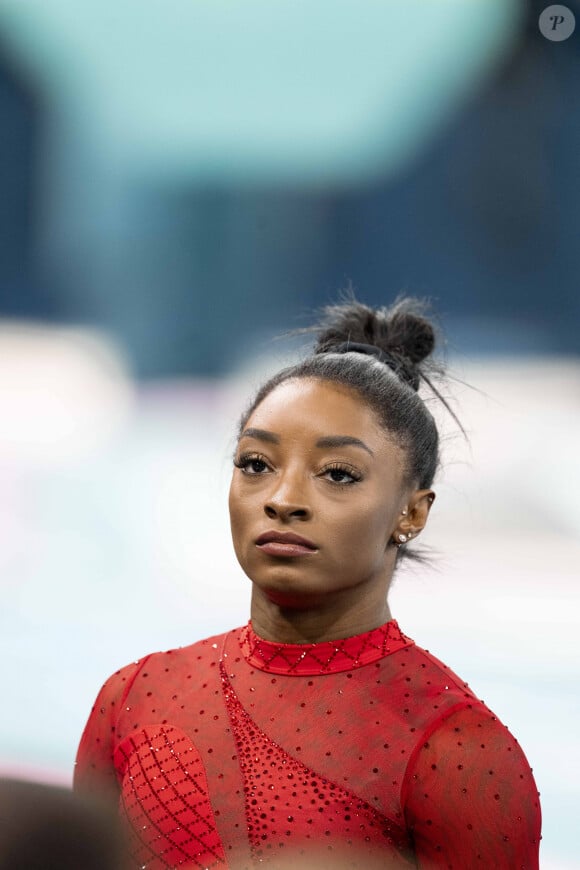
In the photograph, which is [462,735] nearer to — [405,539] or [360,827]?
[360,827]

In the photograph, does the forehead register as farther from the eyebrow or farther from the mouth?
the mouth

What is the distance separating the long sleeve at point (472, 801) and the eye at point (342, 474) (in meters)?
0.35

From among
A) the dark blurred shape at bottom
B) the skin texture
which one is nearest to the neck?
the skin texture

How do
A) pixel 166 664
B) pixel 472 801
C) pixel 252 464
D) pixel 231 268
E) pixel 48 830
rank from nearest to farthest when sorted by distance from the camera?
1. pixel 48 830
2. pixel 472 801
3. pixel 252 464
4. pixel 166 664
5. pixel 231 268

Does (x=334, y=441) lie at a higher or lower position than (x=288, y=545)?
higher

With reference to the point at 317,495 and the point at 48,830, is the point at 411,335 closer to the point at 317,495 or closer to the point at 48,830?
the point at 317,495

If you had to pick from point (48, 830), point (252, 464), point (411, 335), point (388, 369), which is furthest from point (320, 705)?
point (48, 830)

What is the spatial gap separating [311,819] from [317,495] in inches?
16.5

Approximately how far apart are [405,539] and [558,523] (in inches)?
61.1

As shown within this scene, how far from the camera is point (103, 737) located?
1898mm

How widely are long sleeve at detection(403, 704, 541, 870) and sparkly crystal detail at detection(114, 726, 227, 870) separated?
269mm

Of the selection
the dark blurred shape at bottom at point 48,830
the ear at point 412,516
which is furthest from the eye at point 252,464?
the dark blurred shape at bottom at point 48,830

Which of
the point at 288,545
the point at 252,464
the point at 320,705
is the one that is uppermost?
the point at 252,464

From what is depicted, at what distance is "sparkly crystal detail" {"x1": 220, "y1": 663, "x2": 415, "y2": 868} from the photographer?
1.62 m
